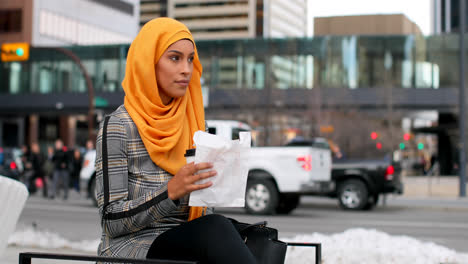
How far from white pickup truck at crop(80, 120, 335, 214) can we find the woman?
10.5 meters

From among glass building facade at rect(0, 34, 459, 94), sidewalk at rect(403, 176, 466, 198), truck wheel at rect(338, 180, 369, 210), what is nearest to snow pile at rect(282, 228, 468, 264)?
truck wheel at rect(338, 180, 369, 210)

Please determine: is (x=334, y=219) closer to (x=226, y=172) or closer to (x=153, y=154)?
(x=153, y=154)

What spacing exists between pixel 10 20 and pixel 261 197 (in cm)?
5228

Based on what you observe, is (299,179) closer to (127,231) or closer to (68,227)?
(68,227)

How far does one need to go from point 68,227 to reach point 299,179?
5.21 metres

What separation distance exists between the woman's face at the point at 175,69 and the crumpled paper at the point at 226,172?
1.87 ft

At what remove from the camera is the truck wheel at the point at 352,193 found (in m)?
15.2

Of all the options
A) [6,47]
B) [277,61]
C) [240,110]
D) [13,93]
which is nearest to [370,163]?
[6,47]

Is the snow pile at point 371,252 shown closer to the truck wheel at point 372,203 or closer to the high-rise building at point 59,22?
the truck wheel at point 372,203

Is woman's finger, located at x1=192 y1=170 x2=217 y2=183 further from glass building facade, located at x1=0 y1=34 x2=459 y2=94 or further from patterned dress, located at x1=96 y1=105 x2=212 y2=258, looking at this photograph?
glass building facade, located at x1=0 y1=34 x2=459 y2=94

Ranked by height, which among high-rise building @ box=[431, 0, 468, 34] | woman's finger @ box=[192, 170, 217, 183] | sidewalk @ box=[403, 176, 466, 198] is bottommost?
sidewalk @ box=[403, 176, 466, 198]

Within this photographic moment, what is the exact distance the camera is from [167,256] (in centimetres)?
218

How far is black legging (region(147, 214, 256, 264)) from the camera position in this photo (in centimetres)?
207

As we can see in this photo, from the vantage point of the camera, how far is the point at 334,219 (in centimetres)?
1312
